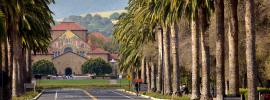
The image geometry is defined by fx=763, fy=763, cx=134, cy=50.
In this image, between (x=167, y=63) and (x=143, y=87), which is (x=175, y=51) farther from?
(x=143, y=87)

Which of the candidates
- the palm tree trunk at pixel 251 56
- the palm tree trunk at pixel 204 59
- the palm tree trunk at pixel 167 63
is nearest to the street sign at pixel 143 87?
the palm tree trunk at pixel 167 63

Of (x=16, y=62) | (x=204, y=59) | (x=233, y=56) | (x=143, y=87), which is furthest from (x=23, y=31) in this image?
(x=233, y=56)

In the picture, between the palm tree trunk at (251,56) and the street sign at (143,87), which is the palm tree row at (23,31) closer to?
the street sign at (143,87)

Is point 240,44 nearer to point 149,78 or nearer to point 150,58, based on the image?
point 150,58

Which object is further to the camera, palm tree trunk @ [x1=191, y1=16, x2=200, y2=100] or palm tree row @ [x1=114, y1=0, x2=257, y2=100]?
palm tree trunk @ [x1=191, y1=16, x2=200, y2=100]

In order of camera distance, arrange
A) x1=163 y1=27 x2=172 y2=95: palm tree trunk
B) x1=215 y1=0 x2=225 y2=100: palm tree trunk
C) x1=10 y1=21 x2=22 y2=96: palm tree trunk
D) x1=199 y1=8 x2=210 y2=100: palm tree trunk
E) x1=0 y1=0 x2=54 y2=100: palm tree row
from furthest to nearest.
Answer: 1. x1=163 y1=27 x2=172 y2=95: palm tree trunk
2. x1=10 y1=21 x2=22 y2=96: palm tree trunk
3. x1=0 y1=0 x2=54 y2=100: palm tree row
4. x1=199 y1=8 x2=210 y2=100: palm tree trunk
5. x1=215 y1=0 x2=225 y2=100: palm tree trunk

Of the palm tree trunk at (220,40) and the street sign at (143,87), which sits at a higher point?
the palm tree trunk at (220,40)

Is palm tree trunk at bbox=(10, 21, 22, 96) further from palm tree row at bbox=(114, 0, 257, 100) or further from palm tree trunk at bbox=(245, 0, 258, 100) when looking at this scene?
palm tree trunk at bbox=(245, 0, 258, 100)

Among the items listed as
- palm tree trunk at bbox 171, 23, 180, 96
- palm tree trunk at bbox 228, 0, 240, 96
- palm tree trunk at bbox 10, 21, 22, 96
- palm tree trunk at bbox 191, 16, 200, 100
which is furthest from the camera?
palm tree trunk at bbox 10, 21, 22, 96

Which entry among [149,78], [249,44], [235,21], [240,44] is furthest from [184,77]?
[249,44]

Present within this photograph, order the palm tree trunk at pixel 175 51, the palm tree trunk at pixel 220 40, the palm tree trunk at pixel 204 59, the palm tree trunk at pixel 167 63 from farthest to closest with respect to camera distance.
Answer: the palm tree trunk at pixel 167 63 → the palm tree trunk at pixel 175 51 → the palm tree trunk at pixel 204 59 → the palm tree trunk at pixel 220 40

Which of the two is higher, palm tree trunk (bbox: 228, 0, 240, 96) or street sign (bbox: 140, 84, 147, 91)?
palm tree trunk (bbox: 228, 0, 240, 96)

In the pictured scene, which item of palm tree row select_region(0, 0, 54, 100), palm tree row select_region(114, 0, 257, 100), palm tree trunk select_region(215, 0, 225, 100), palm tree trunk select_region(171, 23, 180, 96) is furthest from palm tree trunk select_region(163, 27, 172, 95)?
palm tree trunk select_region(215, 0, 225, 100)

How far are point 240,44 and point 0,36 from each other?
25.4 metres
